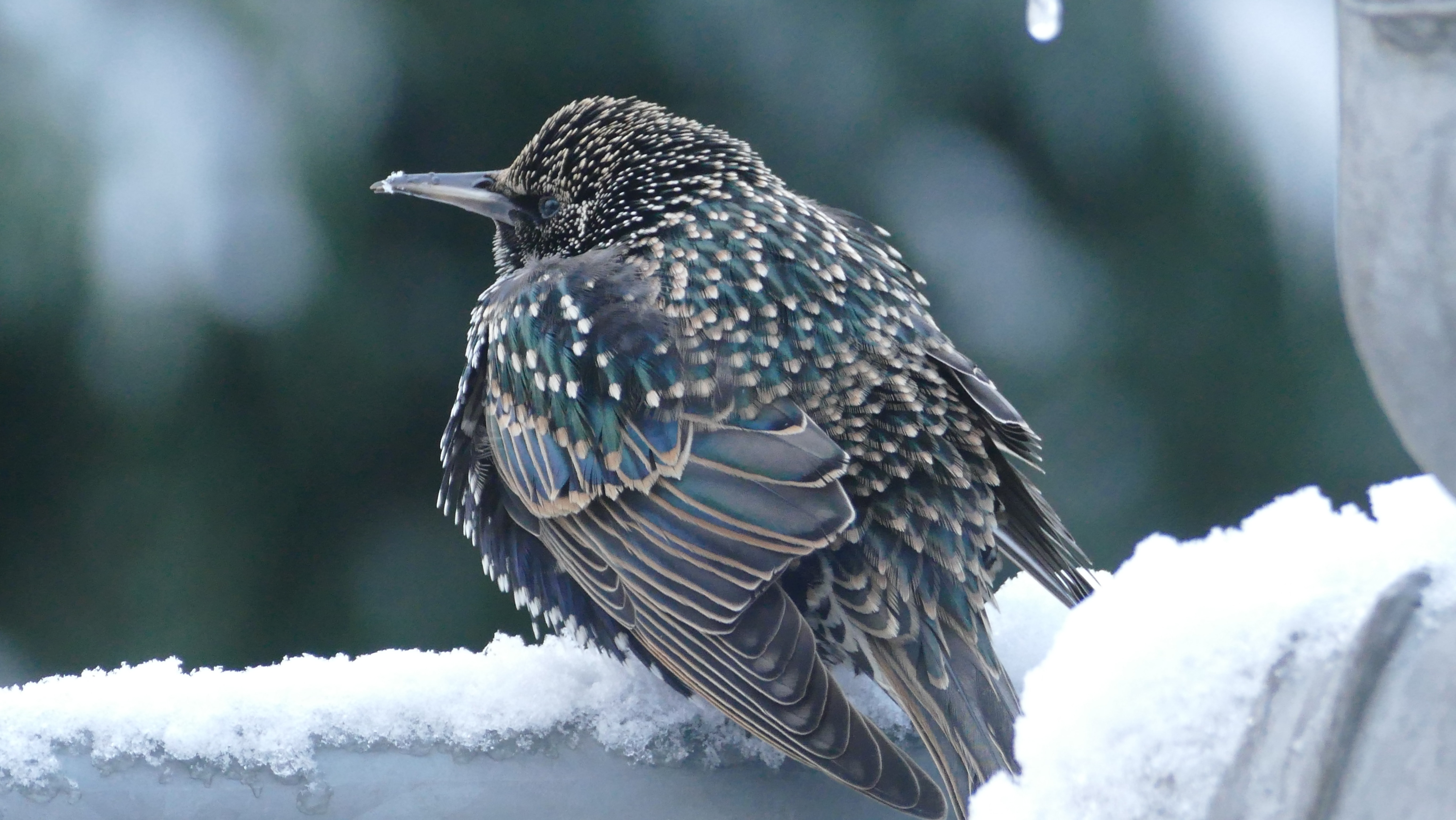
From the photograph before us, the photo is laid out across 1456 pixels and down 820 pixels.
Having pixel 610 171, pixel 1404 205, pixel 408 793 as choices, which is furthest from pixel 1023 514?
pixel 1404 205

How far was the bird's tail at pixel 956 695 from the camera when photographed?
A: 1268mm

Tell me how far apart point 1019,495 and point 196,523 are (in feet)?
5.03

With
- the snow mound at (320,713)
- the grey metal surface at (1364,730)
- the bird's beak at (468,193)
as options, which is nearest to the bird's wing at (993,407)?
the snow mound at (320,713)

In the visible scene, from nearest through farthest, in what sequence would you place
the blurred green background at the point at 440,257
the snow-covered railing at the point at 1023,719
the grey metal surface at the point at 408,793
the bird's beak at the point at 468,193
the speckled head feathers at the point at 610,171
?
the snow-covered railing at the point at 1023,719 < the grey metal surface at the point at 408,793 < the speckled head feathers at the point at 610,171 < the bird's beak at the point at 468,193 < the blurred green background at the point at 440,257

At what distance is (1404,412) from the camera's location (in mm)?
452

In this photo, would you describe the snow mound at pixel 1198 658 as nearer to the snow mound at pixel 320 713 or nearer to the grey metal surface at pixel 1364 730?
the grey metal surface at pixel 1364 730

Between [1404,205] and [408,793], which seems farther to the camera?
[408,793]

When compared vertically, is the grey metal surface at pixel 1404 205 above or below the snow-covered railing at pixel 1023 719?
above

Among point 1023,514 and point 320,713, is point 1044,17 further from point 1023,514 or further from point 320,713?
point 1023,514

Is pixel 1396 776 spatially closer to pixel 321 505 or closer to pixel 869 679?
pixel 869 679

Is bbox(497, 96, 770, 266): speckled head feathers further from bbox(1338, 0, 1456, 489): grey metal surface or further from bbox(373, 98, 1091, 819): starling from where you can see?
bbox(1338, 0, 1456, 489): grey metal surface

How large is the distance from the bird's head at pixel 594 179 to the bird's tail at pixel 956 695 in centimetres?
64

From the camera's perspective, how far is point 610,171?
72.1 inches

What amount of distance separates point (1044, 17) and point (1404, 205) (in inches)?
9.8
